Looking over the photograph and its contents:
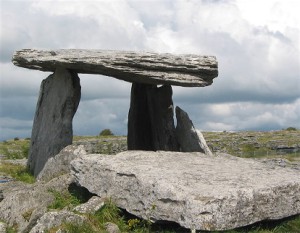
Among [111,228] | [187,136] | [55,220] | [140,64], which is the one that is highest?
[140,64]

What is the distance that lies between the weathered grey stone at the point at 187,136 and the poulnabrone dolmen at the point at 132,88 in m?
0.07

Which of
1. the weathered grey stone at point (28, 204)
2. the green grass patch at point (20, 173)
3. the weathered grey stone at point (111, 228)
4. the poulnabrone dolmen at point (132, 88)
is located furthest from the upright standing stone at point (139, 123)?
the weathered grey stone at point (111, 228)

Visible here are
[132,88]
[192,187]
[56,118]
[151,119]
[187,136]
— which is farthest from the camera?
[132,88]

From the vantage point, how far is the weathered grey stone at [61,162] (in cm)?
1862

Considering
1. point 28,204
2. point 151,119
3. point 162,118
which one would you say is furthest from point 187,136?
point 28,204

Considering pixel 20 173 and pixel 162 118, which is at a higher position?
pixel 162 118

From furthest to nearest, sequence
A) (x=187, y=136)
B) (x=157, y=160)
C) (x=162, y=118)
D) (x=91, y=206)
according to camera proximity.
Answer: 1. (x=162, y=118)
2. (x=187, y=136)
3. (x=157, y=160)
4. (x=91, y=206)

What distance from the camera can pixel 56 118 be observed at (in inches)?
827

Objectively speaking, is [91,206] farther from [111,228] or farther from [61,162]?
[61,162]

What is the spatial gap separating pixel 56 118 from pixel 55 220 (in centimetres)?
862

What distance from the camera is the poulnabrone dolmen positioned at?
1911cm

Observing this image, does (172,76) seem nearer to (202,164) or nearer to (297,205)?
(202,164)

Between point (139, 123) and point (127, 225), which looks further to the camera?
point (139, 123)

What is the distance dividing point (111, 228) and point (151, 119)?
1068 cm
